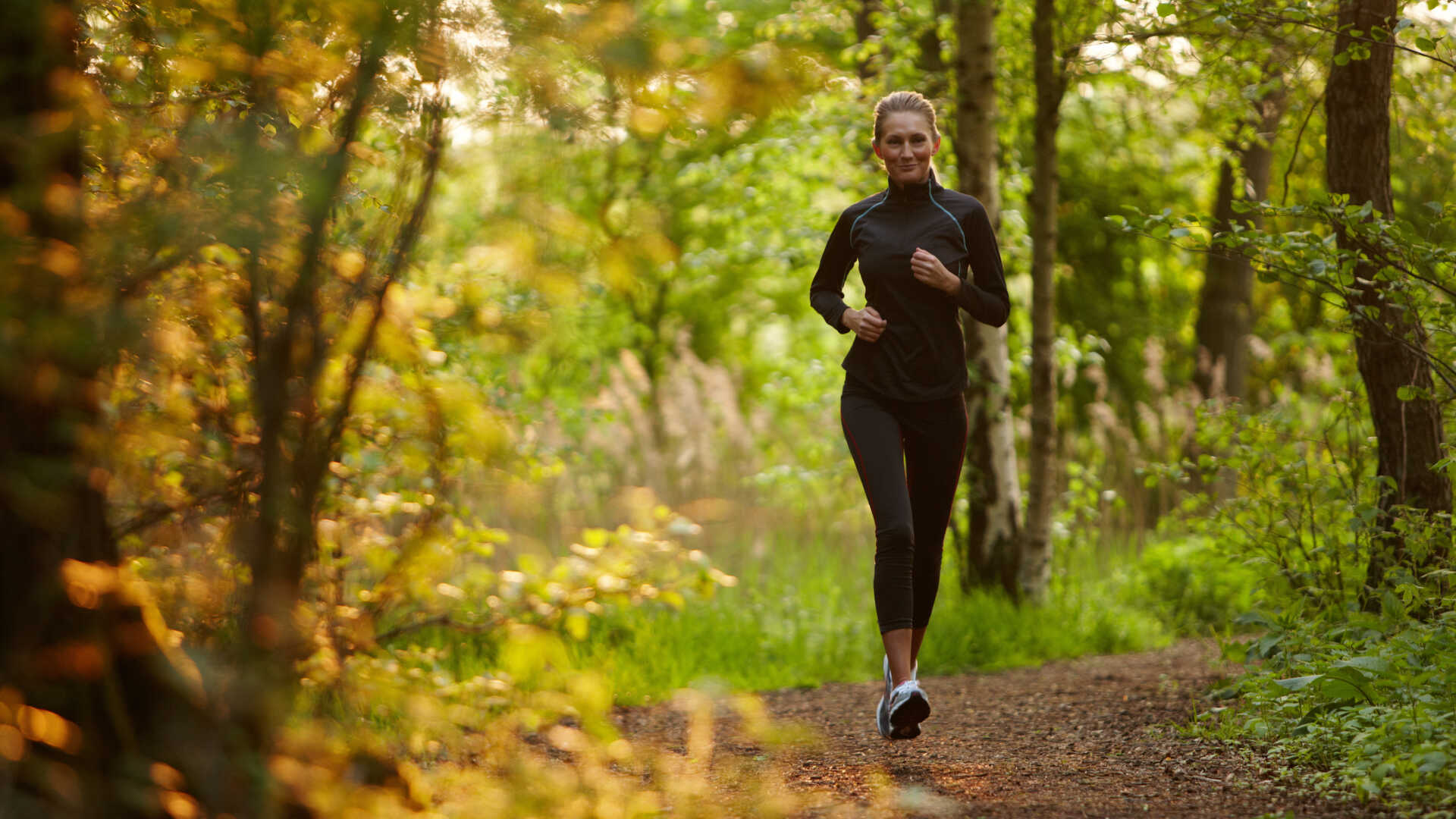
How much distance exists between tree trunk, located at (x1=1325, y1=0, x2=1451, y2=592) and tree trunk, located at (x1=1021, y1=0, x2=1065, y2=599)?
216cm

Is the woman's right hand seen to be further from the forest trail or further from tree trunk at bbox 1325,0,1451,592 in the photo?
tree trunk at bbox 1325,0,1451,592

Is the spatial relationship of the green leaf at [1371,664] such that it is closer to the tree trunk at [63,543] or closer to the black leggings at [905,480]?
the black leggings at [905,480]

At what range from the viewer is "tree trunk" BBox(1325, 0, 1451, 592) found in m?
3.98

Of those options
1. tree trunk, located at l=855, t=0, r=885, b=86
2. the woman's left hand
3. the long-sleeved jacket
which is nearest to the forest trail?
the long-sleeved jacket

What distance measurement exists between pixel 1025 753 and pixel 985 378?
10.2 feet

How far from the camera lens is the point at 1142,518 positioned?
8219 mm

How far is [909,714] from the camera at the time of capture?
3262mm

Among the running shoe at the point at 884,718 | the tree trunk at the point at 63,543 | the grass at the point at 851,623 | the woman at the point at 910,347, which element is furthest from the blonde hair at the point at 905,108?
the grass at the point at 851,623

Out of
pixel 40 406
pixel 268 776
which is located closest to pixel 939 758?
pixel 268 776

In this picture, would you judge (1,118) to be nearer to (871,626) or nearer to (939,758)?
(939,758)

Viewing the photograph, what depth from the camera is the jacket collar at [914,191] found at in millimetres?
3852

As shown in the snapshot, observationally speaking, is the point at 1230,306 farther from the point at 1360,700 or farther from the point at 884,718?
the point at 884,718

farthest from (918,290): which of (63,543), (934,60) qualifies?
(934,60)

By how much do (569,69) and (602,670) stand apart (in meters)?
3.58
